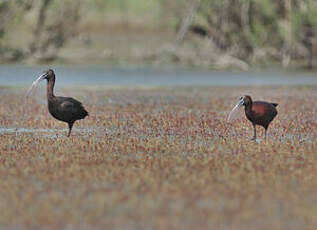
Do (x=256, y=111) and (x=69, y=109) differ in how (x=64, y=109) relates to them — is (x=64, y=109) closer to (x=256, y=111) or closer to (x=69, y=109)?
(x=69, y=109)

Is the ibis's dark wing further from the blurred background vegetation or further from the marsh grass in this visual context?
the blurred background vegetation

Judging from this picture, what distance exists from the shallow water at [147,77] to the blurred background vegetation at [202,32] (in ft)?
3.12

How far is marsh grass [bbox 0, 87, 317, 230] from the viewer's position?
6.86 meters

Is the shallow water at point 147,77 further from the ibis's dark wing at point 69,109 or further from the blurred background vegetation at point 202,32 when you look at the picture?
the ibis's dark wing at point 69,109

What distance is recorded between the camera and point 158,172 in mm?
9023

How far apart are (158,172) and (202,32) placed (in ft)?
76.0

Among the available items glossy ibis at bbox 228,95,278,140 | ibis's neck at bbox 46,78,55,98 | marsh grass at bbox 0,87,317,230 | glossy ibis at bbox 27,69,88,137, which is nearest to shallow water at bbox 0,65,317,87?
marsh grass at bbox 0,87,317,230

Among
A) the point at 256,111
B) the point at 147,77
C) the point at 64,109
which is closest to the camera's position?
the point at 256,111

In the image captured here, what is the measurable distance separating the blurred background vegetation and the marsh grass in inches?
536

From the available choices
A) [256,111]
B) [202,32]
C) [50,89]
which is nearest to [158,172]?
[256,111]

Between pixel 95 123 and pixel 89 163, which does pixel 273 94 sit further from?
pixel 89 163

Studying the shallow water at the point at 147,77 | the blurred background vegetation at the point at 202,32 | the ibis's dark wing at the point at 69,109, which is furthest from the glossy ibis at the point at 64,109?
the blurred background vegetation at the point at 202,32

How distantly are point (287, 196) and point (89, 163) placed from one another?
2740 millimetres

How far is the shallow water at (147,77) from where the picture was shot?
24219 millimetres
